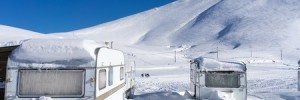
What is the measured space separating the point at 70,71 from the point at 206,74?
8.25 metres

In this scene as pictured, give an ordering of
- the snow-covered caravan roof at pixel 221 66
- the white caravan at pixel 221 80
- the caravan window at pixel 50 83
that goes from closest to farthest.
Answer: the caravan window at pixel 50 83 < the white caravan at pixel 221 80 < the snow-covered caravan roof at pixel 221 66

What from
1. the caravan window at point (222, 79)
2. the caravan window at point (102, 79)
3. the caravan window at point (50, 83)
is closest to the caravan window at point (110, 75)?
the caravan window at point (102, 79)

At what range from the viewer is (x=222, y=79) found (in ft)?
56.6

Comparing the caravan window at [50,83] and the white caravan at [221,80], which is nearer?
the caravan window at [50,83]

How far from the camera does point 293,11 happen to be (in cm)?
19700

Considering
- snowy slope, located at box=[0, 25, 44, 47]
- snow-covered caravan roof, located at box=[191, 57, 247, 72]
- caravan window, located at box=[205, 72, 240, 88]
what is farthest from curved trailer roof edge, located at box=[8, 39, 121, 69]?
snowy slope, located at box=[0, 25, 44, 47]

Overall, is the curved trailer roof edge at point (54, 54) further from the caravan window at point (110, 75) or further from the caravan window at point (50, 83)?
the caravan window at point (110, 75)

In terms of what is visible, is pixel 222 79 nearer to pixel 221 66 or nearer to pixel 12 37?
pixel 221 66

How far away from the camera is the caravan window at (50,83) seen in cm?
982

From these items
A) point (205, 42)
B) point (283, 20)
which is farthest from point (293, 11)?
point (205, 42)

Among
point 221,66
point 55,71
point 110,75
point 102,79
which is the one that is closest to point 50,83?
point 55,71

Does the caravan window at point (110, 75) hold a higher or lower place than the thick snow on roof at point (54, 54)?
lower

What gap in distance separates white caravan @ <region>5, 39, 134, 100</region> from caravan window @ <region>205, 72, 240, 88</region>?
7654 millimetres

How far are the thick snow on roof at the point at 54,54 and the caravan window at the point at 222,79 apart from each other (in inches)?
304
